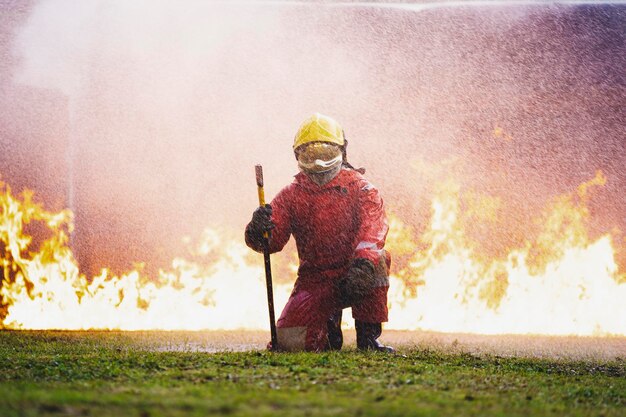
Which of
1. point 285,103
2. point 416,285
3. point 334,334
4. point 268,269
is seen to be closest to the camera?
point 268,269

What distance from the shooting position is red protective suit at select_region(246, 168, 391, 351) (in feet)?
31.0

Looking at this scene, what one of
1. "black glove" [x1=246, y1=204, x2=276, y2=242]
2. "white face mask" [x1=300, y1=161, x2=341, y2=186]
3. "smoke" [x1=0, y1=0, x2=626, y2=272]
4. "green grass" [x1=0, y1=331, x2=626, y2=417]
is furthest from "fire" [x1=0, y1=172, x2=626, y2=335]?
"black glove" [x1=246, y1=204, x2=276, y2=242]

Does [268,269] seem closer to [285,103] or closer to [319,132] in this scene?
[319,132]

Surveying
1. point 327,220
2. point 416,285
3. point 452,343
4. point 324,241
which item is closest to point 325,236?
point 324,241

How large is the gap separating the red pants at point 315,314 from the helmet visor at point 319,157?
4.41ft

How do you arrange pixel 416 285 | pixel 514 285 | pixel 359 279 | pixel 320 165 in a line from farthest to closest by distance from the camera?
pixel 416 285, pixel 514 285, pixel 320 165, pixel 359 279

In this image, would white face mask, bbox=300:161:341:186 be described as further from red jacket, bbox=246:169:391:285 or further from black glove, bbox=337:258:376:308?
black glove, bbox=337:258:376:308

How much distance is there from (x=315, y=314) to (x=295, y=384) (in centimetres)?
290

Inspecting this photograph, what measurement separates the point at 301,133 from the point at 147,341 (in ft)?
11.6

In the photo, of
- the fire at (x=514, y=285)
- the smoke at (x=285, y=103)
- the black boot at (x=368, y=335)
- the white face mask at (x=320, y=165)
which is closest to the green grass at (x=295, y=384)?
the black boot at (x=368, y=335)

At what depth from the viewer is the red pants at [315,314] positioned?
Result: 945cm

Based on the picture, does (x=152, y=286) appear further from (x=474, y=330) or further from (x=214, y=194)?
(x=474, y=330)

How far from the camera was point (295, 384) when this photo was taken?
659 cm

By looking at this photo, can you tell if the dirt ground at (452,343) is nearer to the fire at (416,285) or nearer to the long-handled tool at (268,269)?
the long-handled tool at (268,269)
